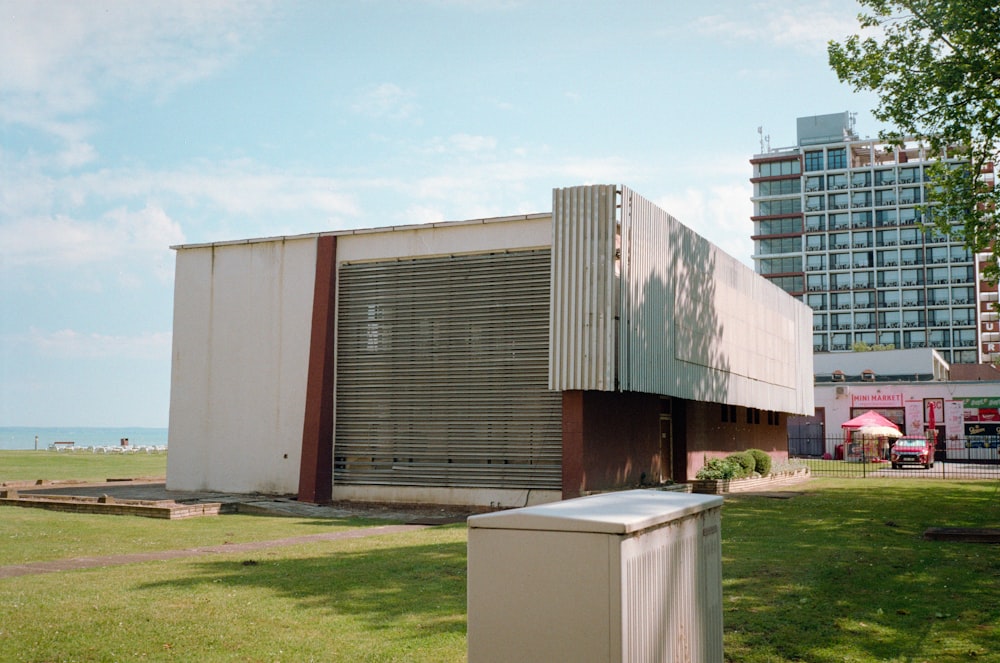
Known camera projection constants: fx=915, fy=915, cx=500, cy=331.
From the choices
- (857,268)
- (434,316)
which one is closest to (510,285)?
(434,316)

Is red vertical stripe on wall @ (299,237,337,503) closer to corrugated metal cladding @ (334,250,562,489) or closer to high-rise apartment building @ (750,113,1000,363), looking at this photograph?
corrugated metal cladding @ (334,250,562,489)

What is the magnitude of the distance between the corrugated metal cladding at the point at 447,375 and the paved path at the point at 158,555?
5.94 metres

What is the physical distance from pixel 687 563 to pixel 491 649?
145cm

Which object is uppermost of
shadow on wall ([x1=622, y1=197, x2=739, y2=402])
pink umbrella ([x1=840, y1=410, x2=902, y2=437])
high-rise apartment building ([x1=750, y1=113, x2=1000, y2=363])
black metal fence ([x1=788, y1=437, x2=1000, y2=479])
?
high-rise apartment building ([x1=750, y1=113, x2=1000, y2=363])

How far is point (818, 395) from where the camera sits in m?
65.1

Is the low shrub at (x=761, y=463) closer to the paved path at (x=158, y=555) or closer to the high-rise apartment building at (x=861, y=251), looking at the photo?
the paved path at (x=158, y=555)

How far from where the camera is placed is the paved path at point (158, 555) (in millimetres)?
12164

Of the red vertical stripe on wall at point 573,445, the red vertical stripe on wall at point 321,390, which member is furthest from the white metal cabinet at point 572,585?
the red vertical stripe on wall at point 321,390

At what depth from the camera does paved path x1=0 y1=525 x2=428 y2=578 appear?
12.2 m

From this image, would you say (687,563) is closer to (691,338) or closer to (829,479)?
(691,338)

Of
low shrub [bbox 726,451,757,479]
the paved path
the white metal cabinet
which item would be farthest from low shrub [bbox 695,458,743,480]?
the white metal cabinet

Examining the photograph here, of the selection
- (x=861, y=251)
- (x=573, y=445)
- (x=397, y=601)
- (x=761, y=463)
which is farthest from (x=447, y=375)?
(x=861, y=251)

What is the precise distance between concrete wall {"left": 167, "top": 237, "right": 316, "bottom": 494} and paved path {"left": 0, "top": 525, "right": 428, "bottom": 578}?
30.0 ft

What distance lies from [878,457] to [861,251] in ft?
218
